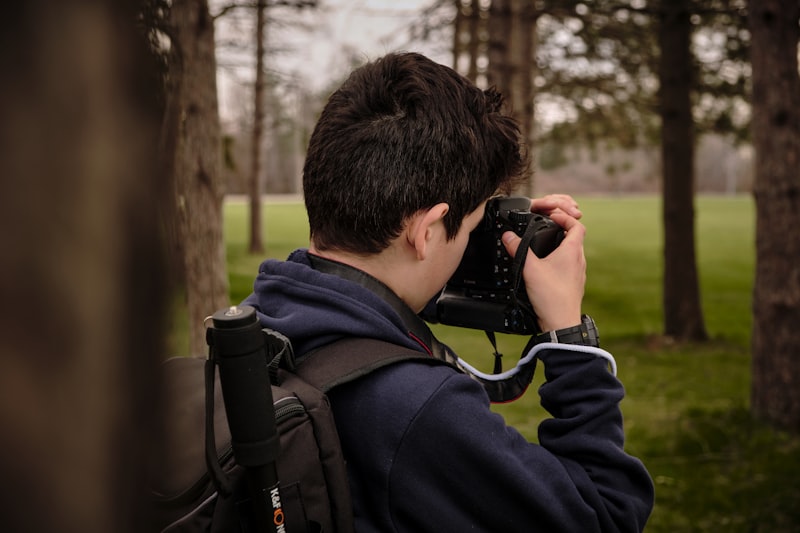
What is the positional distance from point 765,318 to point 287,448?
179 inches

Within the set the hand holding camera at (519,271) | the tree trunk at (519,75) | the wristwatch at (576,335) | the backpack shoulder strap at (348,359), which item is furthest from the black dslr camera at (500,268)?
the tree trunk at (519,75)

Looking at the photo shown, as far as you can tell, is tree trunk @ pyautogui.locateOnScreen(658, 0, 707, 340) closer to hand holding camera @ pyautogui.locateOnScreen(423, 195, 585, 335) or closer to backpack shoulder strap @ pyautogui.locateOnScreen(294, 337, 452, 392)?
hand holding camera @ pyautogui.locateOnScreen(423, 195, 585, 335)

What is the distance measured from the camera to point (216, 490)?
1227 mm

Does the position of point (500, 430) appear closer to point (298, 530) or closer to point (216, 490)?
point (298, 530)

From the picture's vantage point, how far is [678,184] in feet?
29.9

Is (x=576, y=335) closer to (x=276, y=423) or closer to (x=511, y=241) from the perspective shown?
(x=511, y=241)

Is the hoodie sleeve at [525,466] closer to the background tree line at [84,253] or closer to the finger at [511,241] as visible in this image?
the finger at [511,241]

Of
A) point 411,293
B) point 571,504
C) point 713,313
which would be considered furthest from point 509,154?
point 713,313

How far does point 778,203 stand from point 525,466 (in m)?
4.26

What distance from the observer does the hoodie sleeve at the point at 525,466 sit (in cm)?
132

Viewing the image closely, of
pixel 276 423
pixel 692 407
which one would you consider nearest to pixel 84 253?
pixel 276 423

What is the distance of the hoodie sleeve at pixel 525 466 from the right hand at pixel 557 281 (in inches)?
3.5

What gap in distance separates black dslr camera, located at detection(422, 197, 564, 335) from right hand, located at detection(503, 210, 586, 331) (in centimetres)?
3

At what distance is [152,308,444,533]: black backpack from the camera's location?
116cm
